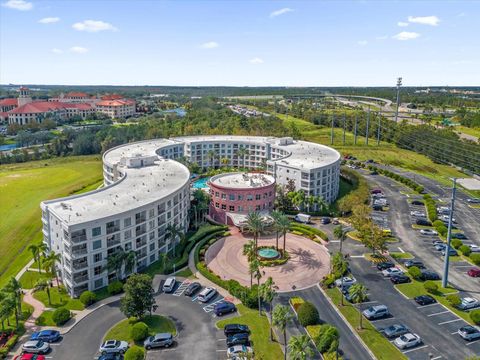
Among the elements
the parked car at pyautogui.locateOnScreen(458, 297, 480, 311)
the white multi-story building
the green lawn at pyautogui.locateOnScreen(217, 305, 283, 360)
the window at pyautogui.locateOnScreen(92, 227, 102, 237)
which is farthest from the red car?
the window at pyautogui.locateOnScreen(92, 227, 102, 237)

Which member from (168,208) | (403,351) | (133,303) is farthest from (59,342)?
(403,351)

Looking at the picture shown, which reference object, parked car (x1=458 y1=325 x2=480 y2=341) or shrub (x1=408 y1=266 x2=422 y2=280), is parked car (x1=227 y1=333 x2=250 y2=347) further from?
shrub (x1=408 y1=266 x2=422 y2=280)

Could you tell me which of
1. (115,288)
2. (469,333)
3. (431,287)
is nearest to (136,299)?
(115,288)

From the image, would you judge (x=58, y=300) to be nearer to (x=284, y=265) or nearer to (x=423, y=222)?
(x=284, y=265)

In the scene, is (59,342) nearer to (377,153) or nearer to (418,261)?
(418,261)

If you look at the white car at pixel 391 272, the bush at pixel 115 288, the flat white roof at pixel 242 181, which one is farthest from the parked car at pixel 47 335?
the white car at pixel 391 272
